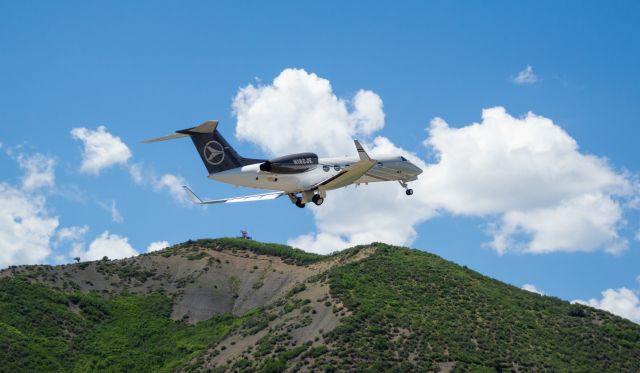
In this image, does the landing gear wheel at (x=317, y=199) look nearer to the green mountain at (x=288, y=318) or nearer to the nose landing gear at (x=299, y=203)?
the nose landing gear at (x=299, y=203)

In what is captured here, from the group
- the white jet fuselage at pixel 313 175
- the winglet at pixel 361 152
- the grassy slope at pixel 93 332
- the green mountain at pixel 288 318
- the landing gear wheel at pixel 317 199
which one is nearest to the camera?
the winglet at pixel 361 152

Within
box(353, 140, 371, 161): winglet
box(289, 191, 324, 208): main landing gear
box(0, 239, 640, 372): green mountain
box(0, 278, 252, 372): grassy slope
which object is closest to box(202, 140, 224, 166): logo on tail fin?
box(289, 191, 324, 208): main landing gear

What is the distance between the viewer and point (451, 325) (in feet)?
298

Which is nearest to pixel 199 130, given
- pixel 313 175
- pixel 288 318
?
pixel 313 175

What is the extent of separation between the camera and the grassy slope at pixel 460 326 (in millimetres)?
83312

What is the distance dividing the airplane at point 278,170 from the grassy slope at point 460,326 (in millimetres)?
22022

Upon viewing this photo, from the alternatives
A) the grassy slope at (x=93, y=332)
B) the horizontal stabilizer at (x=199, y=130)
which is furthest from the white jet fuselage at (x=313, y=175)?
the grassy slope at (x=93, y=332)

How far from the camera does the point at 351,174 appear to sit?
62812 mm

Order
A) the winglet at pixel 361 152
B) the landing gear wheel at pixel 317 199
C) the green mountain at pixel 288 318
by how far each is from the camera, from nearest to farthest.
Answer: the winglet at pixel 361 152, the landing gear wheel at pixel 317 199, the green mountain at pixel 288 318

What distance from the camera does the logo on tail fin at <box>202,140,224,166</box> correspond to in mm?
60562

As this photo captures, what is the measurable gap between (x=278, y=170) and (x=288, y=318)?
37388 millimetres

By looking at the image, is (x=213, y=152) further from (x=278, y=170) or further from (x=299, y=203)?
(x=299, y=203)

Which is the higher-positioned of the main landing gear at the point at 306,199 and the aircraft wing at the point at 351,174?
the aircraft wing at the point at 351,174

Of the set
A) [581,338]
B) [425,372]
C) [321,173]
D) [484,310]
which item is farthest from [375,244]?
[321,173]
